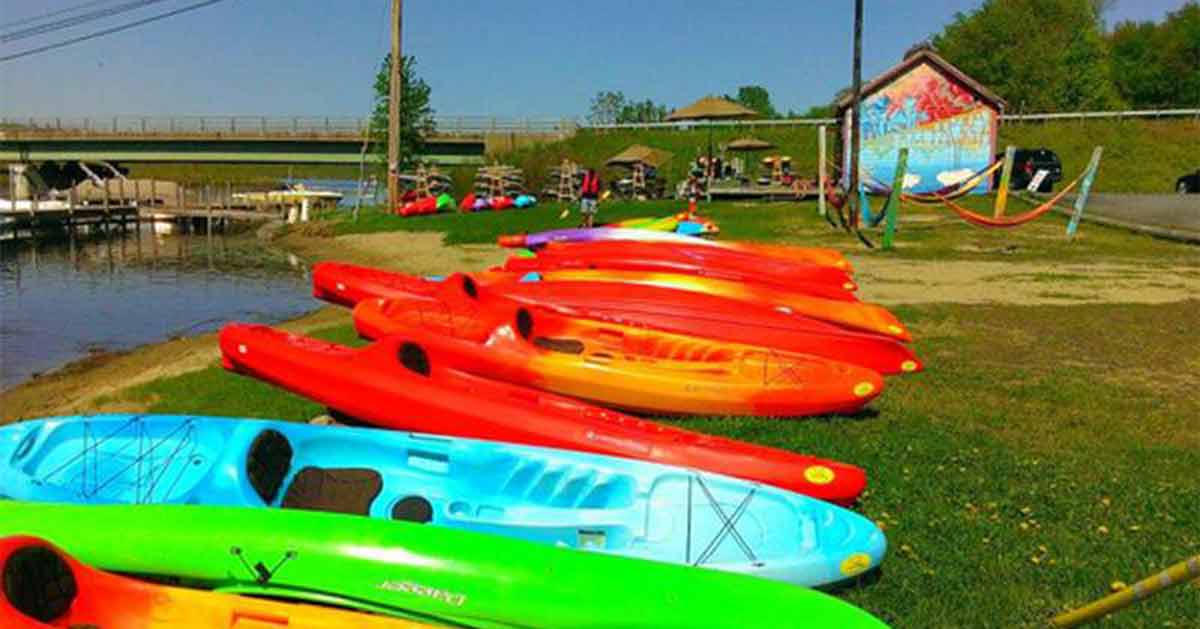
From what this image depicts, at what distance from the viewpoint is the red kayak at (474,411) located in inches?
208

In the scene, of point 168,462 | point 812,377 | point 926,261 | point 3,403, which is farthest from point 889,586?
point 926,261

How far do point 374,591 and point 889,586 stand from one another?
2.56 meters

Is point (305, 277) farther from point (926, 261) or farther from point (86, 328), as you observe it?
point (926, 261)

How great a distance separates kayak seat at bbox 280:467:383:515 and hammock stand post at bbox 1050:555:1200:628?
3.60 metres

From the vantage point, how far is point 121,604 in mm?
3518

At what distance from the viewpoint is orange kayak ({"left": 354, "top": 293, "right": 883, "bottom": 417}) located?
287 inches

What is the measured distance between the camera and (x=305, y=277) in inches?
858

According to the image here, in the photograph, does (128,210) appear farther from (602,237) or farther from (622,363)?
(622,363)

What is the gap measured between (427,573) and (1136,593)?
282cm

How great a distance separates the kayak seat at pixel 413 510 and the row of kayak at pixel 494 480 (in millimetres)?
14

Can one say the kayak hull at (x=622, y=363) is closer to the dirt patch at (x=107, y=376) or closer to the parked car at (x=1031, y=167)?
the dirt patch at (x=107, y=376)

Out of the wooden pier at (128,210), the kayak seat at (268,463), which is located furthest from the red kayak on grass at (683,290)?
the wooden pier at (128,210)

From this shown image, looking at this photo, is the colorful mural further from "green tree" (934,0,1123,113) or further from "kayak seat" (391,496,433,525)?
"kayak seat" (391,496,433,525)

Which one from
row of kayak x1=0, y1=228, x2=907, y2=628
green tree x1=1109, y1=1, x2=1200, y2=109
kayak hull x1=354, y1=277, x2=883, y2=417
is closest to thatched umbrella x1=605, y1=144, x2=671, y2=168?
row of kayak x1=0, y1=228, x2=907, y2=628
